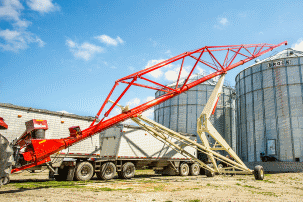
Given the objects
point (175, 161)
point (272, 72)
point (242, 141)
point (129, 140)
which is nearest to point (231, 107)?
point (242, 141)

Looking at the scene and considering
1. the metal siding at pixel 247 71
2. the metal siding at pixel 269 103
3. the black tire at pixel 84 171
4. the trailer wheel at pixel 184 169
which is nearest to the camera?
the black tire at pixel 84 171

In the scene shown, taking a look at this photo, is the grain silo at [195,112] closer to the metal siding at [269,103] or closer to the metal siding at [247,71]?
the metal siding at [247,71]

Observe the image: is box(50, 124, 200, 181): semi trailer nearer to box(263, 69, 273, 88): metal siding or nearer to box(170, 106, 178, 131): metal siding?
box(170, 106, 178, 131): metal siding

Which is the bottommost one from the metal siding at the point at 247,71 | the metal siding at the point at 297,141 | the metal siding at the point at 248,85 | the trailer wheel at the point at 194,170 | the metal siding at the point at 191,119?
the trailer wheel at the point at 194,170

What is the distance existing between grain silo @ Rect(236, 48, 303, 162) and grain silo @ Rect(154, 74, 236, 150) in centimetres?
492

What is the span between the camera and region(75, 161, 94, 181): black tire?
16094 millimetres

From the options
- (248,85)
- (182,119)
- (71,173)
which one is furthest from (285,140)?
(71,173)

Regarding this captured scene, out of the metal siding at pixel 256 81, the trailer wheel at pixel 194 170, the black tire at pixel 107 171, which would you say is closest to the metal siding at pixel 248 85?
the metal siding at pixel 256 81

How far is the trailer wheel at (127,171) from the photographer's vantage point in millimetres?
18531

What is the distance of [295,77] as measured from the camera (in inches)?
1121

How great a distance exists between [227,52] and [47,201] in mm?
17333

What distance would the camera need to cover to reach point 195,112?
37062 millimetres

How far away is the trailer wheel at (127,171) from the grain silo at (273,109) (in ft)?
57.4

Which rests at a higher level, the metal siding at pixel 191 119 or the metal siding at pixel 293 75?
the metal siding at pixel 293 75
